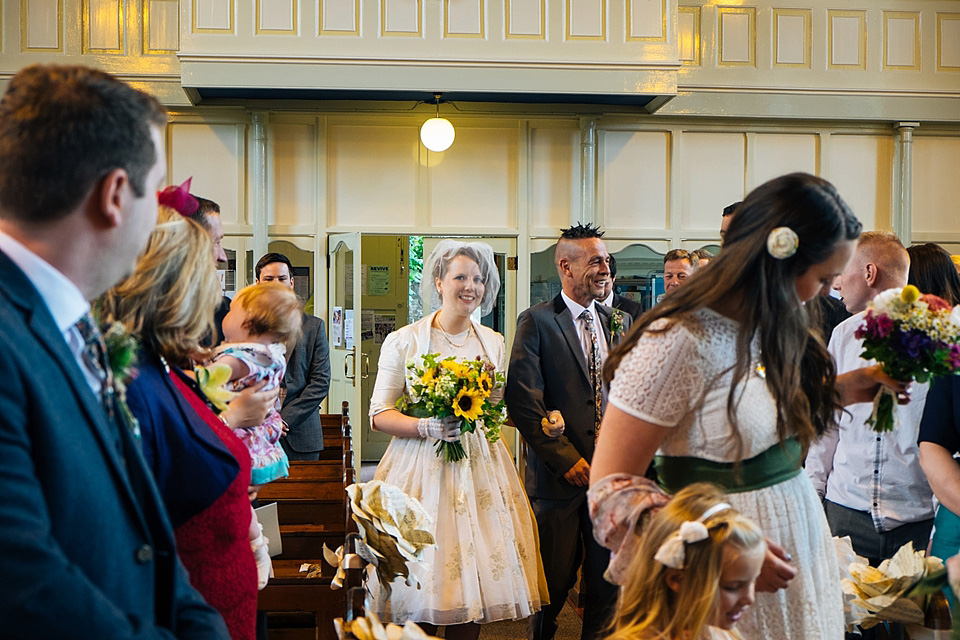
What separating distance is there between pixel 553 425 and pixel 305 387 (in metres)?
1.95

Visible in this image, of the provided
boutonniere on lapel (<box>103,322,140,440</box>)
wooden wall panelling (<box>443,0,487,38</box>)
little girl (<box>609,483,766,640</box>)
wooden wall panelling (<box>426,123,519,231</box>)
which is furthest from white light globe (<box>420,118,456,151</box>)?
boutonniere on lapel (<box>103,322,140,440</box>)

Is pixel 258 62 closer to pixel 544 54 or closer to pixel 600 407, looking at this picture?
pixel 544 54

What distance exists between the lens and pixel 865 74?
8.08 m

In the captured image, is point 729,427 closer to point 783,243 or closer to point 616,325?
point 783,243

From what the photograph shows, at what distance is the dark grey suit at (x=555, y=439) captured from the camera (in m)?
3.80

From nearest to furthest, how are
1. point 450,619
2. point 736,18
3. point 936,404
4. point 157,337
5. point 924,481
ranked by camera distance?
1. point 157,337
2. point 936,404
3. point 924,481
4. point 450,619
5. point 736,18

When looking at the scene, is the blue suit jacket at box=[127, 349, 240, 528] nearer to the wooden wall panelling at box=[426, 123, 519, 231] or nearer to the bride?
the bride

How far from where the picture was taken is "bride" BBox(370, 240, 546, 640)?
11.9 ft

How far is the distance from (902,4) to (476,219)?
4525 millimetres

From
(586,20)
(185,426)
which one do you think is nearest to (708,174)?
(586,20)

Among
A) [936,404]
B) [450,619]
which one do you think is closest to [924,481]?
[936,404]

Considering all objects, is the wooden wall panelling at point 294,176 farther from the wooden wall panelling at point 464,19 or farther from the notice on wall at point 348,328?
the wooden wall panelling at point 464,19

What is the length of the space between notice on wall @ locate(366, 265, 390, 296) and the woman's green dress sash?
8.06m

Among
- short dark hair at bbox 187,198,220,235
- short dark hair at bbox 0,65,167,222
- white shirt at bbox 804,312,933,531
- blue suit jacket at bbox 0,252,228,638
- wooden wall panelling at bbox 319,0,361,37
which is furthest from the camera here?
wooden wall panelling at bbox 319,0,361,37
